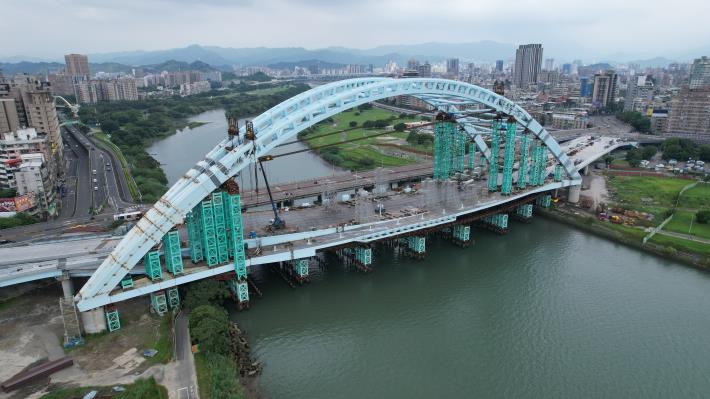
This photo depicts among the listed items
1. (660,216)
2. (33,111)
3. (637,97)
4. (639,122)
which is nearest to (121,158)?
(33,111)

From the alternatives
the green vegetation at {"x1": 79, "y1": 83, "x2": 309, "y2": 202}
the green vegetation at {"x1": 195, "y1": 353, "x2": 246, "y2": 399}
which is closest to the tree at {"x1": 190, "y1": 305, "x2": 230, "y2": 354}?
the green vegetation at {"x1": 195, "y1": 353, "x2": 246, "y2": 399}

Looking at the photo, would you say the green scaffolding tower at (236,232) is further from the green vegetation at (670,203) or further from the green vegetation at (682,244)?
the green vegetation at (682,244)

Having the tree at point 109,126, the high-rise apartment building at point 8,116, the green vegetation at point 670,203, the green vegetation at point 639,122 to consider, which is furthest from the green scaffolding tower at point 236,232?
the green vegetation at point 639,122

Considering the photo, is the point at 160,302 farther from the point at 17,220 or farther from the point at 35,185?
the point at 35,185

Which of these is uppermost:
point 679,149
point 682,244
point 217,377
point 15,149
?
point 15,149

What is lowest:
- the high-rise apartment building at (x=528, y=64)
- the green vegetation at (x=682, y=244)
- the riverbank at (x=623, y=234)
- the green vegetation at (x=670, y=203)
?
the riverbank at (x=623, y=234)

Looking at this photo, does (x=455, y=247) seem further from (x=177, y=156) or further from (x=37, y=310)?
(x=177, y=156)
